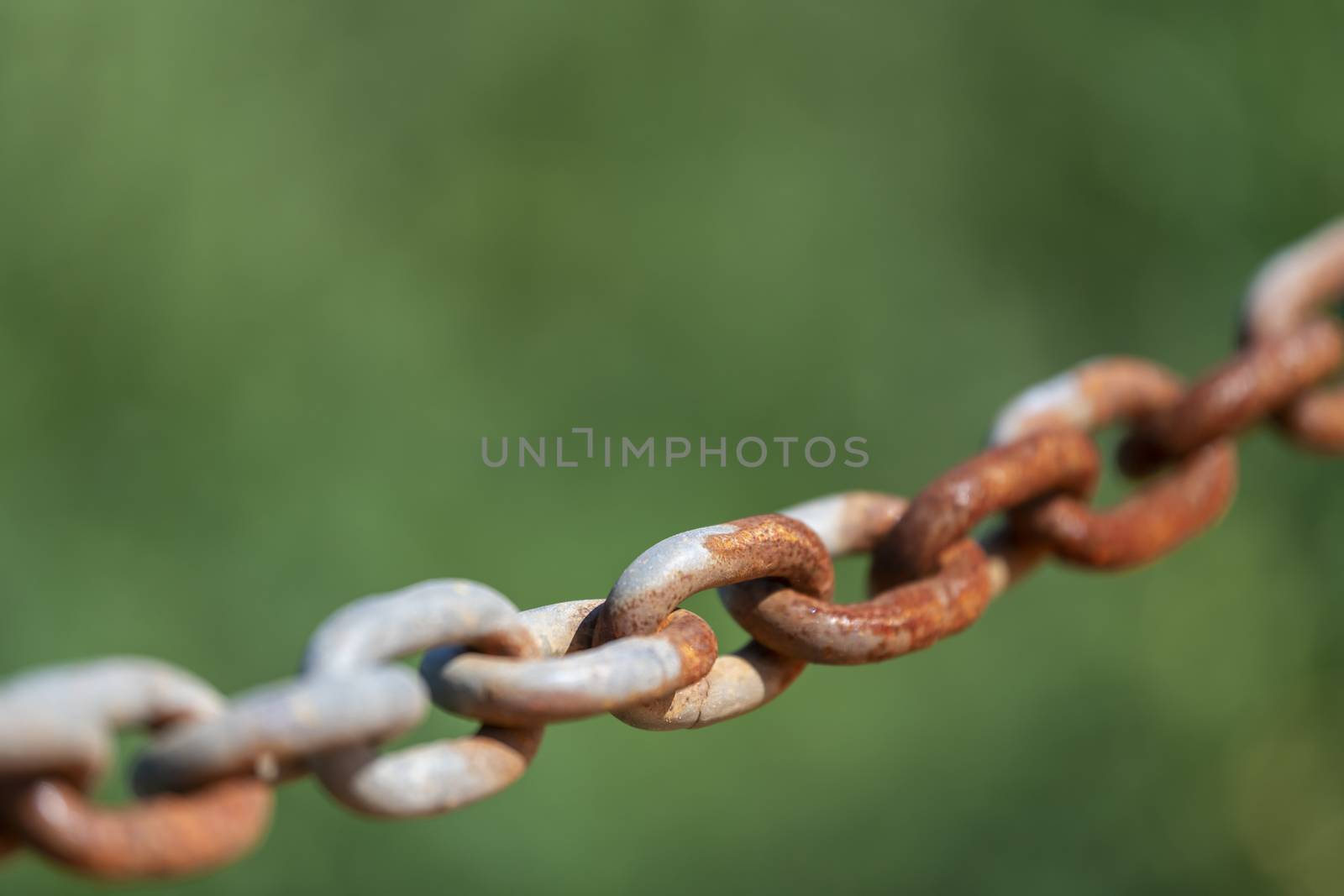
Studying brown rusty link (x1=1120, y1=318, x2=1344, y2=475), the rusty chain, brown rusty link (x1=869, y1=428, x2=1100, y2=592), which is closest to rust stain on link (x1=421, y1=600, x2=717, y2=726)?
the rusty chain

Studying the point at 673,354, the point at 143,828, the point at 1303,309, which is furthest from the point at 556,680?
the point at 673,354

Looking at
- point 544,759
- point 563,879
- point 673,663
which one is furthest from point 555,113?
point 673,663

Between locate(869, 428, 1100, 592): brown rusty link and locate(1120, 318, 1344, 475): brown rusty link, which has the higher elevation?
locate(1120, 318, 1344, 475): brown rusty link

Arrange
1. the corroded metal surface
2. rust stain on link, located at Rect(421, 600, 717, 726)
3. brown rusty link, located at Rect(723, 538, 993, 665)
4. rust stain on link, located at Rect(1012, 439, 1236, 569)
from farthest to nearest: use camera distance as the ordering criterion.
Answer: rust stain on link, located at Rect(1012, 439, 1236, 569), brown rusty link, located at Rect(723, 538, 993, 665), rust stain on link, located at Rect(421, 600, 717, 726), the corroded metal surface

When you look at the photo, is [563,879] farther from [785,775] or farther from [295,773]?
[295,773]

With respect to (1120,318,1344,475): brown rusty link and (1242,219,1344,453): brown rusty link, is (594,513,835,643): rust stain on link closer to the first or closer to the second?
(1120,318,1344,475): brown rusty link

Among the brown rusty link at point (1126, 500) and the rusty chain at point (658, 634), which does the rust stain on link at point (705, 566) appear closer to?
the rusty chain at point (658, 634)

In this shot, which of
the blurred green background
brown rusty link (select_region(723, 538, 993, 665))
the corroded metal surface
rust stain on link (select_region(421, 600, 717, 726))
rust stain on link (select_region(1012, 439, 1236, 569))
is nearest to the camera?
the corroded metal surface

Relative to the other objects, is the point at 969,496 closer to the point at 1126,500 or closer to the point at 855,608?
the point at 855,608
